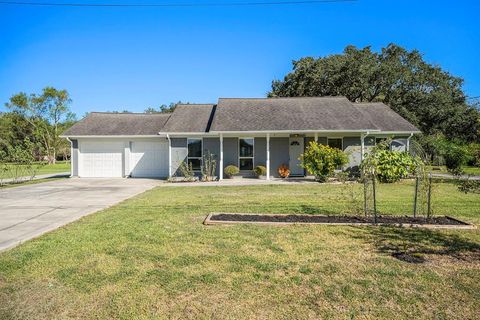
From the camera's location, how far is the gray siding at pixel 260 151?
17625 millimetres

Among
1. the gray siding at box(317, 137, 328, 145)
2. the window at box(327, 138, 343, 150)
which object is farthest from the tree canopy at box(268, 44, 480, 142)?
the gray siding at box(317, 137, 328, 145)

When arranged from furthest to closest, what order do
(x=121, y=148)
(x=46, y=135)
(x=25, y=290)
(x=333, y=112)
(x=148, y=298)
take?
(x=46, y=135)
(x=121, y=148)
(x=333, y=112)
(x=25, y=290)
(x=148, y=298)

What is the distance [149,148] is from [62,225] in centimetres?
1307

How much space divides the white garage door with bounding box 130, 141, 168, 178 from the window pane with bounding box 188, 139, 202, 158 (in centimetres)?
232

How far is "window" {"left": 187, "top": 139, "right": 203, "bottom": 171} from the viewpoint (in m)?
18.0

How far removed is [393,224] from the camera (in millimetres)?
6531

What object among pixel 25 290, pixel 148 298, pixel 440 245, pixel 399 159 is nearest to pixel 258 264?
pixel 148 298

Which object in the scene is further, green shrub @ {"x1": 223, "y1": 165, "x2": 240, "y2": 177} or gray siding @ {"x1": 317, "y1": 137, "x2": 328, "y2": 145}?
gray siding @ {"x1": 317, "y1": 137, "x2": 328, "y2": 145}

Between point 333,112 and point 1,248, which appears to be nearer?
point 1,248

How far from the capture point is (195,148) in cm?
1802

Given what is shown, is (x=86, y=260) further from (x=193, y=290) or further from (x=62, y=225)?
(x=62, y=225)

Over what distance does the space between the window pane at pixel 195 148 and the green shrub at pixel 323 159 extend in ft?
21.7

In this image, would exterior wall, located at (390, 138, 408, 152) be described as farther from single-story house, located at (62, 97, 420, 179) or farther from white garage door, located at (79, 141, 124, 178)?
white garage door, located at (79, 141, 124, 178)

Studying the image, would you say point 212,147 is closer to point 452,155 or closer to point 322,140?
point 322,140
